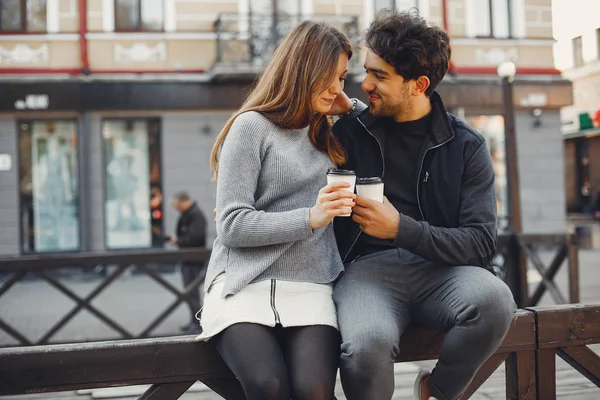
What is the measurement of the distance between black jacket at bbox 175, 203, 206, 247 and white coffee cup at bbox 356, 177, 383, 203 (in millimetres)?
7175

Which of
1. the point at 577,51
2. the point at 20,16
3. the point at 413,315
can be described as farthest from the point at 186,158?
the point at 577,51

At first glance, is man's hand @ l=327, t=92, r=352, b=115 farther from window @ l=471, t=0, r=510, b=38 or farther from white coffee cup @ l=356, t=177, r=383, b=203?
window @ l=471, t=0, r=510, b=38

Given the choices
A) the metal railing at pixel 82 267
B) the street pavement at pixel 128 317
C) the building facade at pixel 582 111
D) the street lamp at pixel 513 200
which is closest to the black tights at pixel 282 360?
the street pavement at pixel 128 317

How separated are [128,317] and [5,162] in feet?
20.1

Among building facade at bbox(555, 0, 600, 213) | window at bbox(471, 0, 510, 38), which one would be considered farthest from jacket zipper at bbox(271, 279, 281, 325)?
building facade at bbox(555, 0, 600, 213)

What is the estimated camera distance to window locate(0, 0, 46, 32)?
47.7ft

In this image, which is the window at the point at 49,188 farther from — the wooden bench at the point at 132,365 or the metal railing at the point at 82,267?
the wooden bench at the point at 132,365

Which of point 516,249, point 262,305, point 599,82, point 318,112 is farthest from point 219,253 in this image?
point 599,82

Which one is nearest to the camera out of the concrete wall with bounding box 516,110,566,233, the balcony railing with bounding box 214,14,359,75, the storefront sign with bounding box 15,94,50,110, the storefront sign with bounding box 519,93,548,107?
the storefront sign with bounding box 15,94,50,110

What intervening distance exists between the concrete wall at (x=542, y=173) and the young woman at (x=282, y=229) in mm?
14639

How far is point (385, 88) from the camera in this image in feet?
9.65

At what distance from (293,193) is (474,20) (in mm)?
14822

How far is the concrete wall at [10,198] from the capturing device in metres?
14.2

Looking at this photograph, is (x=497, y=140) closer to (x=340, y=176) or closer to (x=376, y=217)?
(x=376, y=217)
